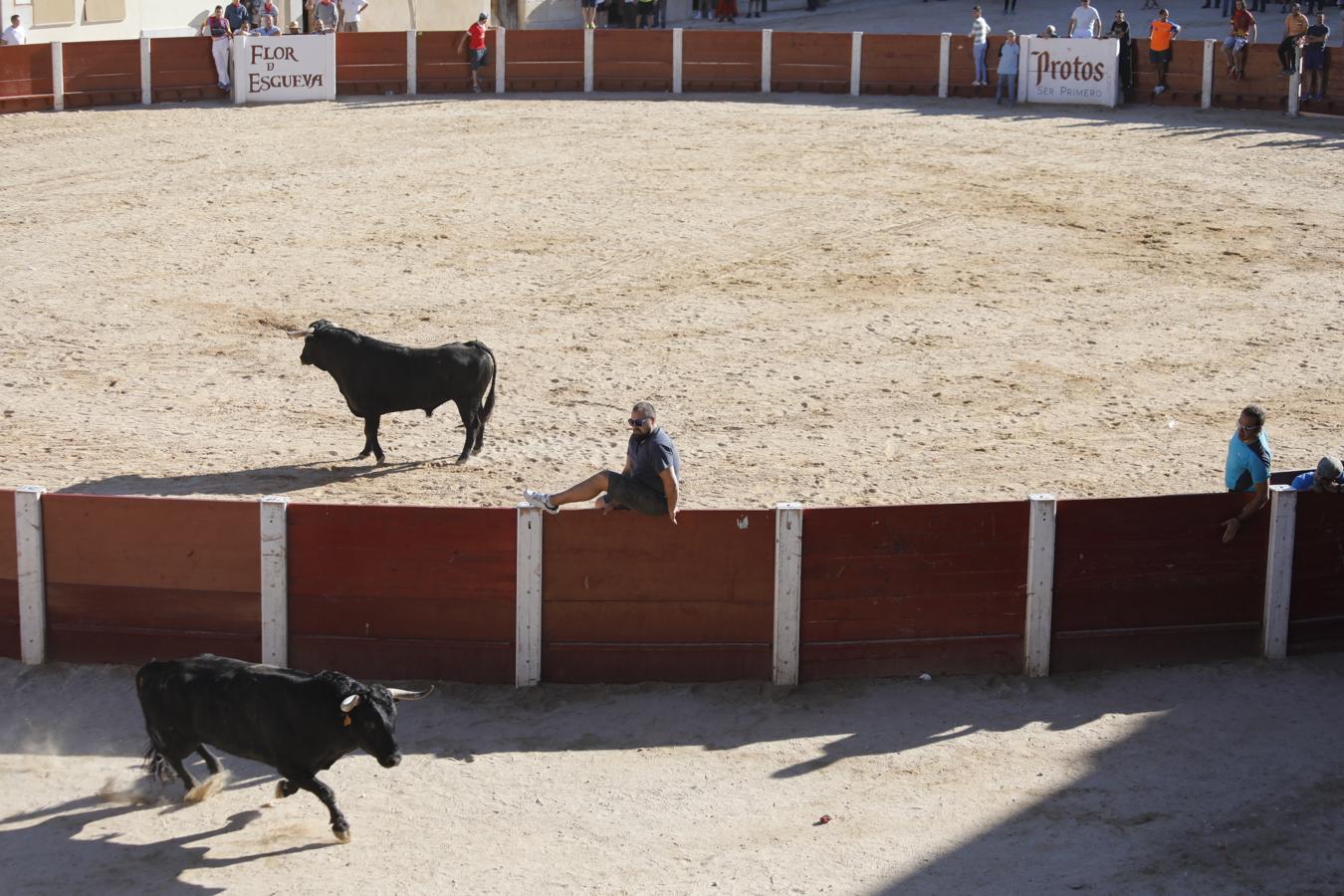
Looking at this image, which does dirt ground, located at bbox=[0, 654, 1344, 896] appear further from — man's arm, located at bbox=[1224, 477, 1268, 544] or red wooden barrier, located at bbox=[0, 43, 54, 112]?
red wooden barrier, located at bbox=[0, 43, 54, 112]

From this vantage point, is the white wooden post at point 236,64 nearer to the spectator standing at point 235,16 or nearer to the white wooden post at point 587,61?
the spectator standing at point 235,16

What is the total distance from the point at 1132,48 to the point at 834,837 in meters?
22.6

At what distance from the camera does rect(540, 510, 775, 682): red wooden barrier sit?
34.4ft

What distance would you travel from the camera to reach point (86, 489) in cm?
1301

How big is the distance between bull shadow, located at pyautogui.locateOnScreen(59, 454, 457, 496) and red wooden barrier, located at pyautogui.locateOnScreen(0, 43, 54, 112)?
15392 millimetres

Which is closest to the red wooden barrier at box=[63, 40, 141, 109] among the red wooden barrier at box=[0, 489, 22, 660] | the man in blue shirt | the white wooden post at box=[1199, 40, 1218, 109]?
the white wooden post at box=[1199, 40, 1218, 109]

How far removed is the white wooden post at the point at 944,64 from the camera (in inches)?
1161

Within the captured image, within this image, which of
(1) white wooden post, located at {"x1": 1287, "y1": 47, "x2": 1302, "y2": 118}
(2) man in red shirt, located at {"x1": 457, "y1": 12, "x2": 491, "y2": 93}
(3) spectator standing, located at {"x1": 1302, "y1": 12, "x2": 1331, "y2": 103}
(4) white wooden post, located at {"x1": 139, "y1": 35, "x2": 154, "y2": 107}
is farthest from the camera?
(2) man in red shirt, located at {"x1": 457, "y1": 12, "x2": 491, "y2": 93}

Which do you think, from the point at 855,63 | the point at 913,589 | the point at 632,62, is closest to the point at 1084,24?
the point at 855,63

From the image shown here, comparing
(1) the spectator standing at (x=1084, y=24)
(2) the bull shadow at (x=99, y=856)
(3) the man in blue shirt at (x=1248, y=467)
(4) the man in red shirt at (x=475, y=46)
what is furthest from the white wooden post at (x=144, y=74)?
(3) the man in blue shirt at (x=1248, y=467)

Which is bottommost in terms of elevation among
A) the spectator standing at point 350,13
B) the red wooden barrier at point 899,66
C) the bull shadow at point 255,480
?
the bull shadow at point 255,480

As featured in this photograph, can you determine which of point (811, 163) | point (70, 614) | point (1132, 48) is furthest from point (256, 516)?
point (1132, 48)

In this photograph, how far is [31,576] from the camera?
10.7 m

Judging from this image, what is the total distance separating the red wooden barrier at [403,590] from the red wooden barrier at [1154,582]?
3.53 m
